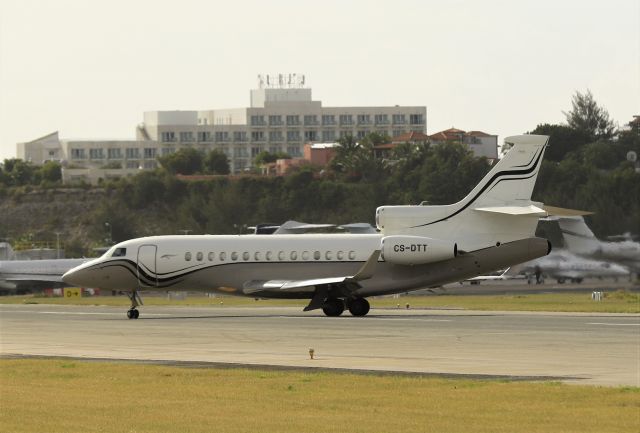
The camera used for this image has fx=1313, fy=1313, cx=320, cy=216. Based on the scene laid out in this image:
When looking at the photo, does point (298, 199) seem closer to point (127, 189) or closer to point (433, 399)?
point (127, 189)

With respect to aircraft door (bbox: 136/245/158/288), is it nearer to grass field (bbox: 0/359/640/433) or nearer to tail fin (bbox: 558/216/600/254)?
grass field (bbox: 0/359/640/433)

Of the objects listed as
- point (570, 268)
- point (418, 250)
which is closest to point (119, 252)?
point (418, 250)

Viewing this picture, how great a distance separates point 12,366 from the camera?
2928 centimetres

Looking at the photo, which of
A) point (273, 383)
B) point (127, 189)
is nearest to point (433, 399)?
point (273, 383)

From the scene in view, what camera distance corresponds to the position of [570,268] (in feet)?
264

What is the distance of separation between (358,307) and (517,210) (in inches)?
280

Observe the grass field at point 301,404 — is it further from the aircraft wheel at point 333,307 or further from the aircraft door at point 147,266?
the aircraft door at point 147,266

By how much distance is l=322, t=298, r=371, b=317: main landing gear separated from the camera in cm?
4975

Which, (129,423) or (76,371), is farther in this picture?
(76,371)

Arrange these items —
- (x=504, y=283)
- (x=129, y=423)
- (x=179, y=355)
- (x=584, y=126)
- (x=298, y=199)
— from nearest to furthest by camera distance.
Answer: (x=129, y=423)
(x=179, y=355)
(x=504, y=283)
(x=298, y=199)
(x=584, y=126)

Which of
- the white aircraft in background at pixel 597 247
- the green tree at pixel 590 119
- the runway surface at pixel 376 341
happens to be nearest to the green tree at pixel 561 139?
the green tree at pixel 590 119

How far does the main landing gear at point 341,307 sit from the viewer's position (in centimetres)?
4975

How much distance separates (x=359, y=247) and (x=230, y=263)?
5418 mm

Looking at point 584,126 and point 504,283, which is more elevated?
point 584,126
